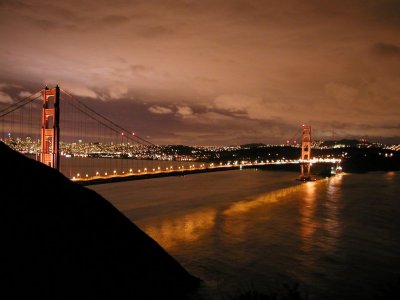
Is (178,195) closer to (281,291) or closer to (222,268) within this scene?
(222,268)

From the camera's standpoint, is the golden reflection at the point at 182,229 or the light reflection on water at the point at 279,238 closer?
the light reflection on water at the point at 279,238

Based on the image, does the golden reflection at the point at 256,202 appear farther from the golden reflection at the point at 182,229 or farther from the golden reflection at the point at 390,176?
the golden reflection at the point at 390,176

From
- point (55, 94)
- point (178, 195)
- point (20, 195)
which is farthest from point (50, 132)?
point (178, 195)

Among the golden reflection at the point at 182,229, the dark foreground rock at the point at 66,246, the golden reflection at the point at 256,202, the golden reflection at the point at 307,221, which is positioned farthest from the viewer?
the golden reflection at the point at 256,202

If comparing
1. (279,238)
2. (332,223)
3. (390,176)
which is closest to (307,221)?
(332,223)

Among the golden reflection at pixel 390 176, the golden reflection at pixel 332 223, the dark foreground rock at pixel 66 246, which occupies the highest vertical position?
the dark foreground rock at pixel 66 246

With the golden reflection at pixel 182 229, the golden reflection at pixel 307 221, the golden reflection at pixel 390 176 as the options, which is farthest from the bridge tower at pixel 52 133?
the golden reflection at pixel 390 176

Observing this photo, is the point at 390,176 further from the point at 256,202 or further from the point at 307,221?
the point at 307,221
